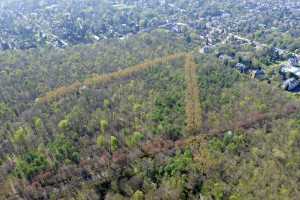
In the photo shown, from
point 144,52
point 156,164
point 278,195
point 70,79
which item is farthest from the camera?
point 144,52

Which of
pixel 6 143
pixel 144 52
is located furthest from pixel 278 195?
pixel 144 52

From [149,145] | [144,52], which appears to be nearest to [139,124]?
[149,145]

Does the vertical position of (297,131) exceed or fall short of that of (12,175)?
it exceeds it

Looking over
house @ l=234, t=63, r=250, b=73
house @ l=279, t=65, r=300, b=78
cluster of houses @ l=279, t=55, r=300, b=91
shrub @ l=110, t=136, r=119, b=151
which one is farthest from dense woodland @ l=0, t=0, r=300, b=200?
house @ l=279, t=65, r=300, b=78

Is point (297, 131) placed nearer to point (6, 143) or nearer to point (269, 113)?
point (269, 113)

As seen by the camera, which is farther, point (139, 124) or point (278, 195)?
point (139, 124)

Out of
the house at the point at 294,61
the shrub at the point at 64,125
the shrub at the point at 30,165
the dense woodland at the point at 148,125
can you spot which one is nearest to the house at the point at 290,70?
the dense woodland at the point at 148,125

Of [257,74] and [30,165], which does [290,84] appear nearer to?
[257,74]

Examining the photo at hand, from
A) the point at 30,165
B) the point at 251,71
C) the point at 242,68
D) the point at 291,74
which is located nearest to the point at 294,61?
the point at 291,74

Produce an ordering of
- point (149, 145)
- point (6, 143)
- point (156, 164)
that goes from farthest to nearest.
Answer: point (6, 143)
point (149, 145)
point (156, 164)
